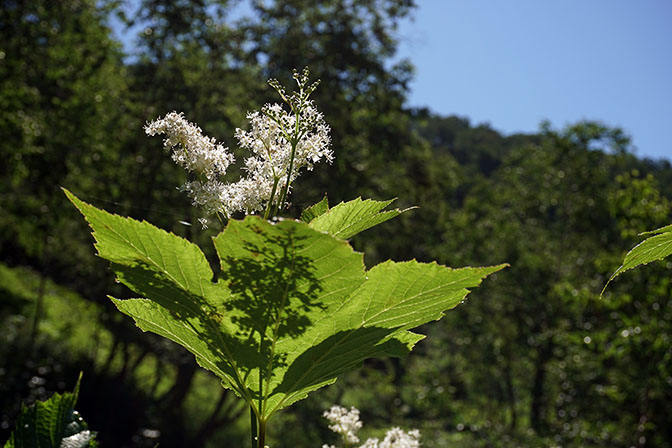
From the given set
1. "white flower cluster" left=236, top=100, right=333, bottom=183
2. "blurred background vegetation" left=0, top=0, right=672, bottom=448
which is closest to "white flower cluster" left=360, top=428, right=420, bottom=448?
"white flower cluster" left=236, top=100, right=333, bottom=183

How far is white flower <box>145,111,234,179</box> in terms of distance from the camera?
960 mm

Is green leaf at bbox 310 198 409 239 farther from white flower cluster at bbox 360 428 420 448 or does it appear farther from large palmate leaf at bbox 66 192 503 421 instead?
white flower cluster at bbox 360 428 420 448

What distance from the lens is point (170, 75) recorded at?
368 inches

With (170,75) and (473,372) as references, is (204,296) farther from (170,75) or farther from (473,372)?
(473,372)

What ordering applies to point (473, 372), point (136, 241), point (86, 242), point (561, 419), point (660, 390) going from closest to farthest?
point (136, 241) → point (660, 390) → point (561, 419) → point (86, 242) → point (473, 372)

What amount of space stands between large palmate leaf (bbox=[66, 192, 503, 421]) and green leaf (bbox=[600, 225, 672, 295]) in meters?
0.36

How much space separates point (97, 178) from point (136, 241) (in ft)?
31.2

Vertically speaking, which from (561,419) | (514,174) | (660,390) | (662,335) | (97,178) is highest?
(514,174)

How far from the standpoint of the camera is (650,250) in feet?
3.01

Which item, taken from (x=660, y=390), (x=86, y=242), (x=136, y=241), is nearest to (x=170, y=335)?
(x=136, y=241)

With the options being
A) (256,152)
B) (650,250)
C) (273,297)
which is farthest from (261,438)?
(650,250)

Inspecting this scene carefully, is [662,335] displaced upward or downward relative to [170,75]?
downward

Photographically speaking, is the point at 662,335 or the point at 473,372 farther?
the point at 473,372

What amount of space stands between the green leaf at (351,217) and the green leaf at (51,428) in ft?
1.73
